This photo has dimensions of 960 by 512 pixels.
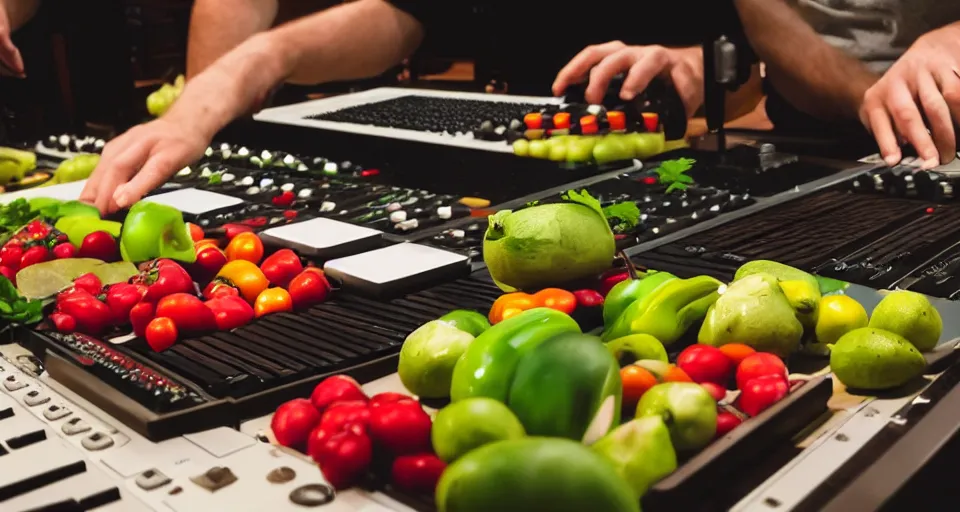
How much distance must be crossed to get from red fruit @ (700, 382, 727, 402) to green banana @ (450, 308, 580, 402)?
0.12m

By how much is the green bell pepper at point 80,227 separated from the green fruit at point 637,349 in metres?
0.86

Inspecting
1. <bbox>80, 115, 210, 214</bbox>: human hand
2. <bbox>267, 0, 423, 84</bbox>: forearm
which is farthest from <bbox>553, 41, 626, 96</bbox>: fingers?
<bbox>80, 115, 210, 214</bbox>: human hand

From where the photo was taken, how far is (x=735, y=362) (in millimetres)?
844

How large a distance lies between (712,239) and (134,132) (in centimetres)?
114

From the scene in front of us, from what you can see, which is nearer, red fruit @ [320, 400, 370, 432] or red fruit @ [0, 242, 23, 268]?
red fruit @ [320, 400, 370, 432]

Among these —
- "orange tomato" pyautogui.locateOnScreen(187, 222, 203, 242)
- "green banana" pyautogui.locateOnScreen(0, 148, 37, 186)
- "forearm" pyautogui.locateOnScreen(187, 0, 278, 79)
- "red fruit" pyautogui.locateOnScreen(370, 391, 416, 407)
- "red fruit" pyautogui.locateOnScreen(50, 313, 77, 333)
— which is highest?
"forearm" pyautogui.locateOnScreen(187, 0, 278, 79)

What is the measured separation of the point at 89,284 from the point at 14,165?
1207 mm

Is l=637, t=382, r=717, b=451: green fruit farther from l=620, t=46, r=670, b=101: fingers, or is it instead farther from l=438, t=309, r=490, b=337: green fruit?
l=620, t=46, r=670, b=101: fingers

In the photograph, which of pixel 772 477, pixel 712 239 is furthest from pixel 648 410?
pixel 712 239

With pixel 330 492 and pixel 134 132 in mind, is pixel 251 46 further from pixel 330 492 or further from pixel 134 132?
pixel 330 492

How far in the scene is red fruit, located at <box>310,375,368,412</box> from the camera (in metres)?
0.79

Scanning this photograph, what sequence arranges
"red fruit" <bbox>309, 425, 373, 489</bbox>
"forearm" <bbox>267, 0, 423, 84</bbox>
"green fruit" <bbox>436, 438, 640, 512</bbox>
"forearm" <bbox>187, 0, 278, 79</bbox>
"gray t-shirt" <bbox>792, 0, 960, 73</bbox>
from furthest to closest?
1. "forearm" <bbox>187, 0, 278, 79</bbox>
2. "forearm" <bbox>267, 0, 423, 84</bbox>
3. "gray t-shirt" <bbox>792, 0, 960, 73</bbox>
4. "red fruit" <bbox>309, 425, 373, 489</bbox>
5. "green fruit" <bbox>436, 438, 640, 512</bbox>

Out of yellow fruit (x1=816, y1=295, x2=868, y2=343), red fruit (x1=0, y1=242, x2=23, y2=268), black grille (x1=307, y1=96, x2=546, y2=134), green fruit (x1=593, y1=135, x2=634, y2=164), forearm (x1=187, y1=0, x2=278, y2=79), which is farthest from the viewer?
forearm (x1=187, y1=0, x2=278, y2=79)

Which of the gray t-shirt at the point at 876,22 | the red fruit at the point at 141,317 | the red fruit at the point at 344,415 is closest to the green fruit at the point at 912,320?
the red fruit at the point at 344,415
